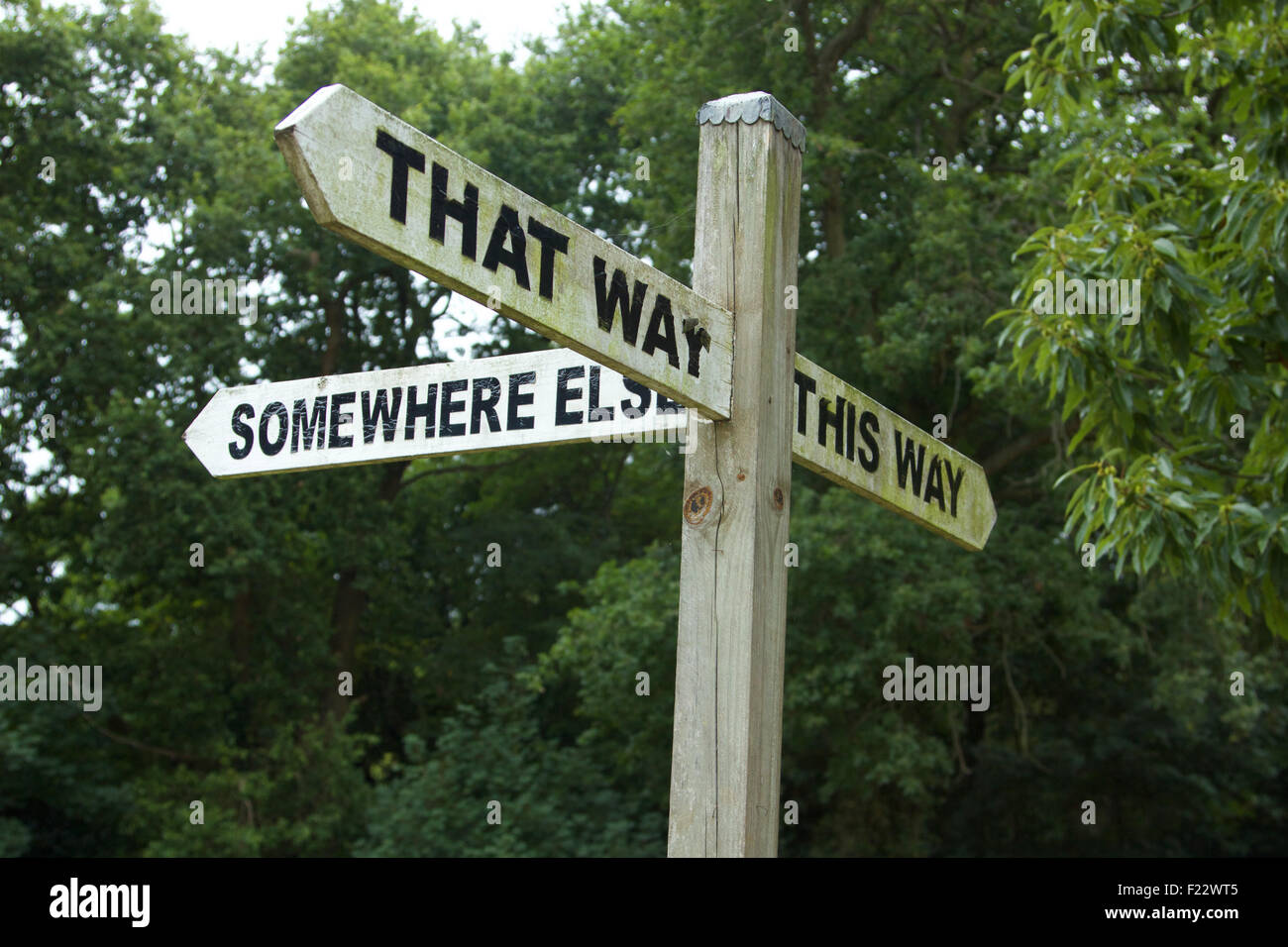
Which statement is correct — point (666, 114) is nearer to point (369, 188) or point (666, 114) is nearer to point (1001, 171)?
point (1001, 171)

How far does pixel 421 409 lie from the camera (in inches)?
111

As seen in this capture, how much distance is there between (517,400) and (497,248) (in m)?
0.56

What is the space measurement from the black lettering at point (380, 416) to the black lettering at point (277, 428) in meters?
0.17

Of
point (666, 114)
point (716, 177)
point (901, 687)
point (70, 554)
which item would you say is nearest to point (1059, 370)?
point (716, 177)

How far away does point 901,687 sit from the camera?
45.2 ft

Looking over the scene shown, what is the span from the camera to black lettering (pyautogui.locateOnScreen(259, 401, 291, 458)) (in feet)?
9.52

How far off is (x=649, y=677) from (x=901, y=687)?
246 centimetres

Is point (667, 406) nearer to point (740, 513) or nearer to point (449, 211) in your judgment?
point (740, 513)

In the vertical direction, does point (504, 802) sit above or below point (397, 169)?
below
